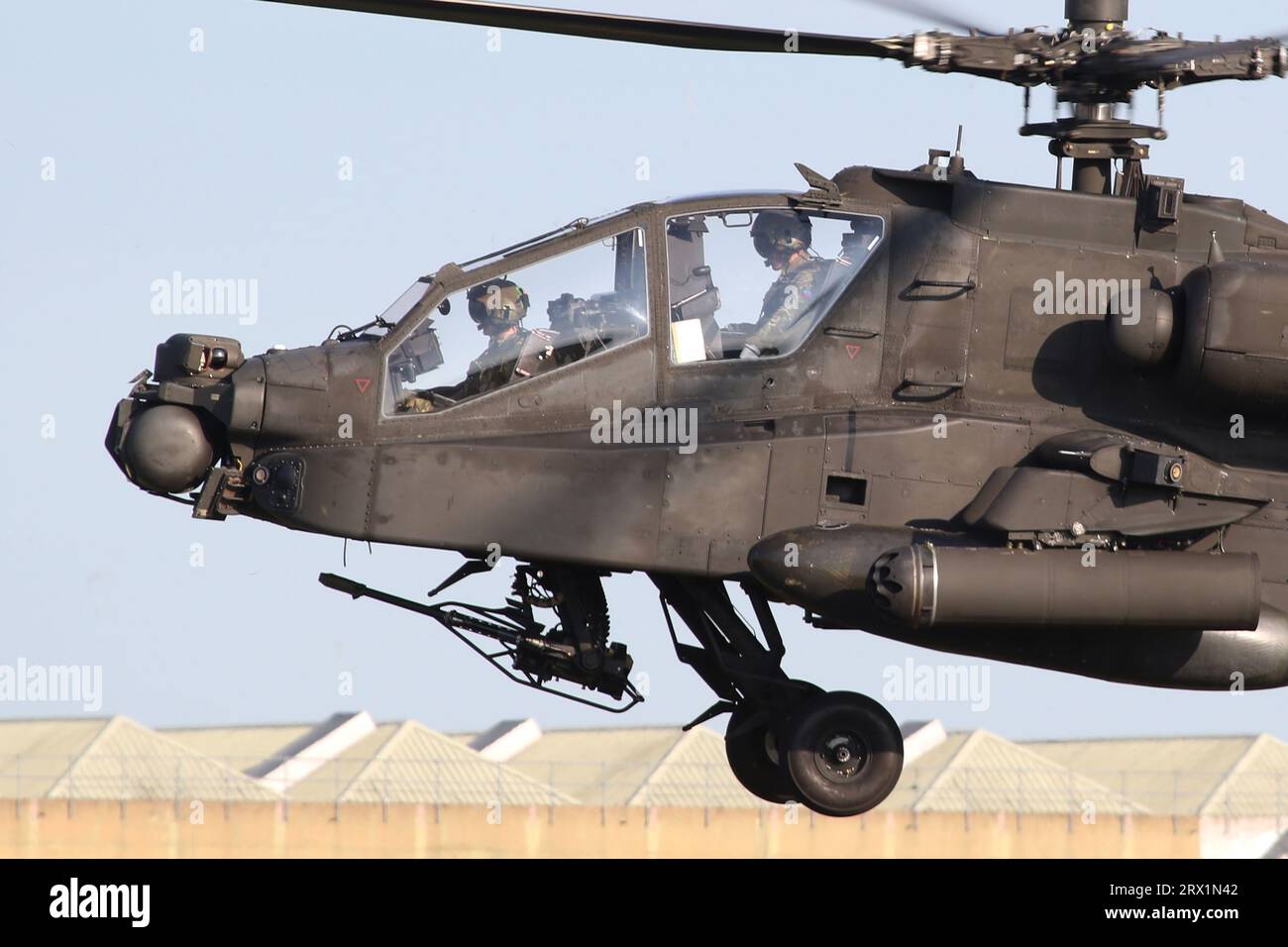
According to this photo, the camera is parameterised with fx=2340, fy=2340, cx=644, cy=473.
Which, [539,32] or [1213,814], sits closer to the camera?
[539,32]

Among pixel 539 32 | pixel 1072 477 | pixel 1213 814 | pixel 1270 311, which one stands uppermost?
pixel 539 32

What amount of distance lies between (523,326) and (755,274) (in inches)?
52.5

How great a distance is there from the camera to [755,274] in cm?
1309

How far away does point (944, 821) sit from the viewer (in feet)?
116

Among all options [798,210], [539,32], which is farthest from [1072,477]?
[539,32]

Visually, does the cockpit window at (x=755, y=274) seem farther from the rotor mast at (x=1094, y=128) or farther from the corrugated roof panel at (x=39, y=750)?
the corrugated roof panel at (x=39, y=750)

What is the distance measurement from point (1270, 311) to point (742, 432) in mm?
2933

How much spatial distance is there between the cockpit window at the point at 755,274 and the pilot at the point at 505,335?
756 millimetres

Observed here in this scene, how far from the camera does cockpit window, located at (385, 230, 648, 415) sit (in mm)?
12867

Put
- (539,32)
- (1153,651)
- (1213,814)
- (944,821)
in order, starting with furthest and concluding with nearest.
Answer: (1213,814) < (944,821) < (1153,651) < (539,32)

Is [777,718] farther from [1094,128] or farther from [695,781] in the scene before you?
[695,781]

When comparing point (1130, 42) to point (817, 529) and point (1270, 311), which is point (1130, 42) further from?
A: point (817, 529)

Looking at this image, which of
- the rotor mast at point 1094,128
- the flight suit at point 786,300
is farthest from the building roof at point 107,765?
the rotor mast at point 1094,128

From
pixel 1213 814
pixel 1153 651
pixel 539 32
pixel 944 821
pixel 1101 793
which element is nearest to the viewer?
pixel 539 32
